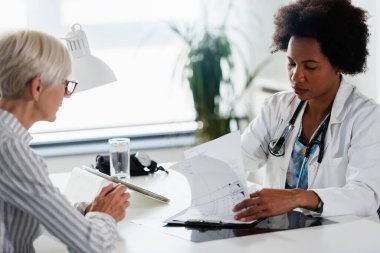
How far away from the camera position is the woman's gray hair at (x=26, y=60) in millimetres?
Answer: 1803

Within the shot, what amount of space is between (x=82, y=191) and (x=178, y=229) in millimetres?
580

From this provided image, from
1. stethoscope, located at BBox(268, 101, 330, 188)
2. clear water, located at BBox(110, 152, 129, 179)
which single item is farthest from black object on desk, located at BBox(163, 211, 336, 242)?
clear water, located at BBox(110, 152, 129, 179)

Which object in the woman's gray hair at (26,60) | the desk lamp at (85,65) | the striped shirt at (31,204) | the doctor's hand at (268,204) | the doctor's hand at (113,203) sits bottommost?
the doctor's hand at (268,204)

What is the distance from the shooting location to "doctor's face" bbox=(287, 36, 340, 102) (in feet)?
8.68

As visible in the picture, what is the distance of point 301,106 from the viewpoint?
111 inches

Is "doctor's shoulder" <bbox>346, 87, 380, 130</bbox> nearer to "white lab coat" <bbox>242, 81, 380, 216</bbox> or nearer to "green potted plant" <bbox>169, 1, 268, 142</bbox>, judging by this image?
"white lab coat" <bbox>242, 81, 380, 216</bbox>

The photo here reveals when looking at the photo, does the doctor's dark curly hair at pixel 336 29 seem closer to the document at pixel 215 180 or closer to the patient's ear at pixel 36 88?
the document at pixel 215 180

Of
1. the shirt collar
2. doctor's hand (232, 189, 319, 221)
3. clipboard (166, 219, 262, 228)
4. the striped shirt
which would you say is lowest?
clipboard (166, 219, 262, 228)

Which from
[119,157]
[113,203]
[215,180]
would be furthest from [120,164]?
[113,203]

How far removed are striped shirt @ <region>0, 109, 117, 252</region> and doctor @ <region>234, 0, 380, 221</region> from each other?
2.83 ft

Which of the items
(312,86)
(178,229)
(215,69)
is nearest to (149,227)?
(178,229)

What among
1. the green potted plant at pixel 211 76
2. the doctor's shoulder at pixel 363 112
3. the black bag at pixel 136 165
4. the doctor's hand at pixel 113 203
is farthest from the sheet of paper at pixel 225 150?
the green potted plant at pixel 211 76

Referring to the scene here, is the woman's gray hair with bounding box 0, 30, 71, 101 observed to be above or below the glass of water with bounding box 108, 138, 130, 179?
above

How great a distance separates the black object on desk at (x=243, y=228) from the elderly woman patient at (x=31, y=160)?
11.0 inches
